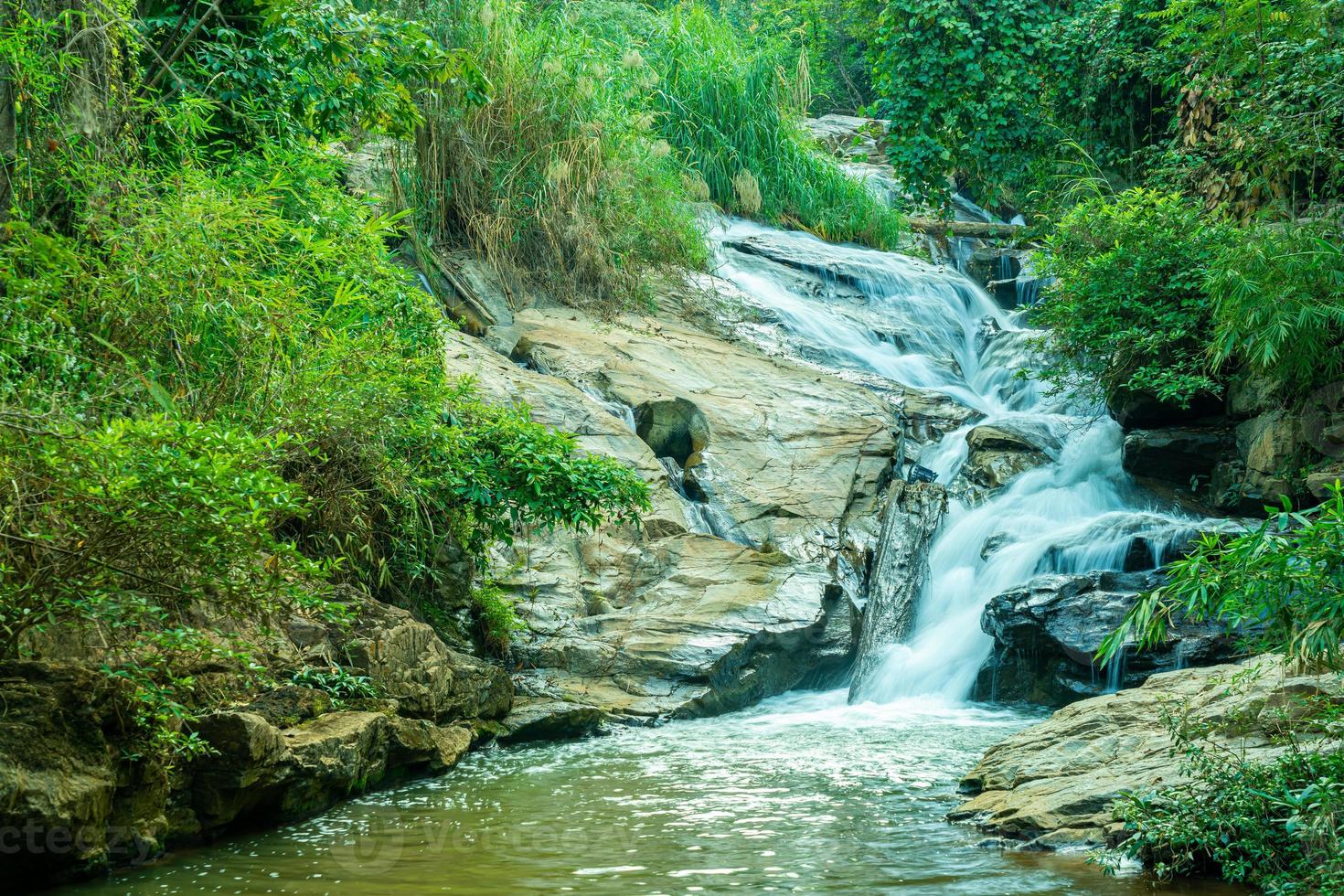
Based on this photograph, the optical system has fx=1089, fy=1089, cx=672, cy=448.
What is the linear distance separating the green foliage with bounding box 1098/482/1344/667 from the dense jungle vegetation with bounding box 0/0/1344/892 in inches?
0.8

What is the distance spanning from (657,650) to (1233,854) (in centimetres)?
482

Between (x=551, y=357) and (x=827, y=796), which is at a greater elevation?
(x=551, y=357)

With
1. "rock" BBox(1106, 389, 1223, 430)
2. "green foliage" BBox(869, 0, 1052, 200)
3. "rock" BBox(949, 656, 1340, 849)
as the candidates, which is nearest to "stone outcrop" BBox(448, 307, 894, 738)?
"rock" BBox(1106, 389, 1223, 430)

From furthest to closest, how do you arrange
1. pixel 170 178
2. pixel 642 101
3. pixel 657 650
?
pixel 642 101
pixel 657 650
pixel 170 178

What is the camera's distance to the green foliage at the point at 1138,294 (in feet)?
33.9

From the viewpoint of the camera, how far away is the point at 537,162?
1215 centimetres

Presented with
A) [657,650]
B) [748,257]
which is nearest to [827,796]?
[657,650]

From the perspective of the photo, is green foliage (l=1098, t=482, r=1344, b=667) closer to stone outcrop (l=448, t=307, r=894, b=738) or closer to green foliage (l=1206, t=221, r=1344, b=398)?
stone outcrop (l=448, t=307, r=894, b=738)

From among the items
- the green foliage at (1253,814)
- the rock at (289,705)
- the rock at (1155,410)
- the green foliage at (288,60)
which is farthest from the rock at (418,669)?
the rock at (1155,410)

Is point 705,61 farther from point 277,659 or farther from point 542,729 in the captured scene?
point 277,659

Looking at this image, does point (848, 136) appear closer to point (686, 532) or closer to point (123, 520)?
point (686, 532)

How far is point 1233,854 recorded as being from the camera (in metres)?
3.94

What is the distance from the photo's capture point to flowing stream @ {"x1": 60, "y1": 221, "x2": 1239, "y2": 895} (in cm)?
419

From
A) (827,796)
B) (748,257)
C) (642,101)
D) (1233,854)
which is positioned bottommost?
(827,796)
